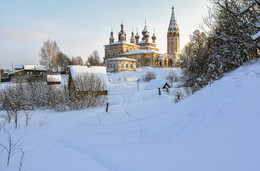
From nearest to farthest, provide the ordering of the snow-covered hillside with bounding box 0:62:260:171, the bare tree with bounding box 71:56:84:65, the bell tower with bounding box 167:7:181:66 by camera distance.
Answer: the snow-covered hillside with bounding box 0:62:260:171 < the bell tower with bounding box 167:7:181:66 < the bare tree with bounding box 71:56:84:65

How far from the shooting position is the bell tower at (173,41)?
166 feet

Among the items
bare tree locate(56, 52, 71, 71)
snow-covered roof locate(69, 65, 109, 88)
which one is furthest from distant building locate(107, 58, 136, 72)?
snow-covered roof locate(69, 65, 109, 88)

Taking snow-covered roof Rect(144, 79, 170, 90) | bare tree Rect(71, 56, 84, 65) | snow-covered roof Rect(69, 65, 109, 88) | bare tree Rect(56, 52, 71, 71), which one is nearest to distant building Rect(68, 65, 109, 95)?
snow-covered roof Rect(69, 65, 109, 88)

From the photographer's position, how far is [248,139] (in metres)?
2.26

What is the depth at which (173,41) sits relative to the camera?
5169cm

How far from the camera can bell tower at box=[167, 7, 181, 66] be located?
166ft

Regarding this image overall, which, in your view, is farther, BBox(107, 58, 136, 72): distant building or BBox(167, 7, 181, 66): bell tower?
BBox(167, 7, 181, 66): bell tower

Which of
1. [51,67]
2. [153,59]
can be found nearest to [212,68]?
[153,59]

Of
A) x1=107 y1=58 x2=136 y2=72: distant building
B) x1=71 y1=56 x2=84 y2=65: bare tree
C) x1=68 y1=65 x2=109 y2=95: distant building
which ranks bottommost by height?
x1=68 y1=65 x2=109 y2=95: distant building

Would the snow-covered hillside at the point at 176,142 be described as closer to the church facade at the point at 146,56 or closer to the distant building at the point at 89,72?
the distant building at the point at 89,72

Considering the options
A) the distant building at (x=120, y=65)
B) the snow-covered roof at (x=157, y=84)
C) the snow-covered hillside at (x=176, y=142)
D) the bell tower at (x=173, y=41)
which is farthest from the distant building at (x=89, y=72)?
the bell tower at (x=173, y=41)

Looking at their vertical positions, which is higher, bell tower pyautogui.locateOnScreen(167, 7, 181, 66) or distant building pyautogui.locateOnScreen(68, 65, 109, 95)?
bell tower pyautogui.locateOnScreen(167, 7, 181, 66)

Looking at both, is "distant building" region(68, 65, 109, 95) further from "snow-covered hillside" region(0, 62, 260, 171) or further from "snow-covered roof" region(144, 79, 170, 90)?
"snow-covered hillside" region(0, 62, 260, 171)

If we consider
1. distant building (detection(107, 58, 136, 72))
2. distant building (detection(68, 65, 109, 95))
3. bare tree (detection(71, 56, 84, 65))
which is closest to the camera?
distant building (detection(68, 65, 109, 95))
